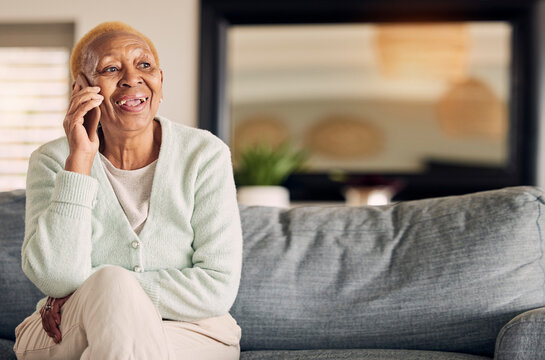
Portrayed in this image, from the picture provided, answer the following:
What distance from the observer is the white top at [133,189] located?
171cm

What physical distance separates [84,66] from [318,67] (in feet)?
9.49

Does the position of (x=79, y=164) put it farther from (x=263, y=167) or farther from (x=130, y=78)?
(x=263, y=167)

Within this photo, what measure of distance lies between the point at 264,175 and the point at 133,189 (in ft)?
7.80

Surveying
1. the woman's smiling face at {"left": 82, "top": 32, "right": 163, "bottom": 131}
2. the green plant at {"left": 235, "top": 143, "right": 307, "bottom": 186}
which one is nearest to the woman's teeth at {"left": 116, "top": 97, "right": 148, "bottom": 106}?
the woman's smiling face at {"left": 82, "top": 32, "right": 163, "bottom": 131}

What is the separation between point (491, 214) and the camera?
1.84 m

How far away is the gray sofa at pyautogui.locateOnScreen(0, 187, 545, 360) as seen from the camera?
175 centimetres

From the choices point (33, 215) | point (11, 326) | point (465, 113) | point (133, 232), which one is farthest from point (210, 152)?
point (465, 113)

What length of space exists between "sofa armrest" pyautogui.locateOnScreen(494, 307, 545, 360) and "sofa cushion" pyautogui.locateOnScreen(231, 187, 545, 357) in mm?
208

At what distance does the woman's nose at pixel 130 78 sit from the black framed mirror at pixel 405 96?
269cm

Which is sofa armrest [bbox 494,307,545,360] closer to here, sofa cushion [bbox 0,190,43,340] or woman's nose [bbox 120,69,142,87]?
woman's nose [bbox 120,69,142,87]

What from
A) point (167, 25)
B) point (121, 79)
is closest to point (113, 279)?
point (121, 79)

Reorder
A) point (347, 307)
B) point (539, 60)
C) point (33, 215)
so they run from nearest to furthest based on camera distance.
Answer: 1. point (33, 215)
2. point (347, 307)
3. point (539, 60)

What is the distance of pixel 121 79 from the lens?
172 cm

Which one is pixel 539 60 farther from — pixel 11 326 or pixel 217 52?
pixel 11 326
